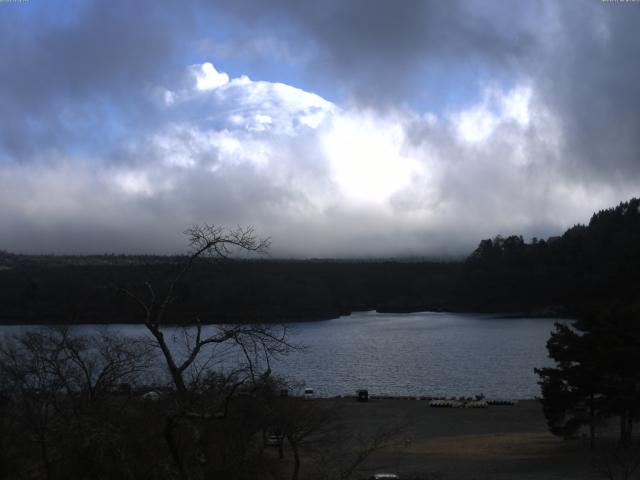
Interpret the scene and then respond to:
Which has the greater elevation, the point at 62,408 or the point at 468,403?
the point at 62,408

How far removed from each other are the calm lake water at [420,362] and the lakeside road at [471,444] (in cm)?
606

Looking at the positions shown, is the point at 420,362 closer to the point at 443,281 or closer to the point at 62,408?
Answer: the point at 62,408

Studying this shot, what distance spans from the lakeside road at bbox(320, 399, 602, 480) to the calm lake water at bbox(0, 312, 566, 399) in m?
6.06

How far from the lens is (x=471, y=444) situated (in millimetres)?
30078

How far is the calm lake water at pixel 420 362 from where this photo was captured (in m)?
49.9

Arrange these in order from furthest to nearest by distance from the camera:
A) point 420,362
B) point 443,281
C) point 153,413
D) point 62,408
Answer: point 443,281 < point 420,362 < point 62,408 < point 153,413

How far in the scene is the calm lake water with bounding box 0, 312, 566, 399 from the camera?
1966 inches

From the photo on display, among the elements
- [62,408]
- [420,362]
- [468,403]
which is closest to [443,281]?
[420,362]

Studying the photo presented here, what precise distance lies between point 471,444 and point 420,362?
1358 inches

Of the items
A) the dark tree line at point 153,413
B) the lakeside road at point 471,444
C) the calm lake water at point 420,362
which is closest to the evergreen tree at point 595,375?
the lakeside road at point 471,444

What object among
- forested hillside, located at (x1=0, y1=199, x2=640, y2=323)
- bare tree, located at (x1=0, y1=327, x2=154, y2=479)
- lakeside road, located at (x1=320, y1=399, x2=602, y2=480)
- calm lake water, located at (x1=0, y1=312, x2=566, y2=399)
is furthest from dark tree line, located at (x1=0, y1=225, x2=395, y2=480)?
forested hillside, located at (x1=0, y1=199, x2=640, y2=323)

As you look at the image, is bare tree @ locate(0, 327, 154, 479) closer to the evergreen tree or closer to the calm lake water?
the calm lake water

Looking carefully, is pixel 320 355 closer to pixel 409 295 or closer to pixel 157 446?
pixel 157 446

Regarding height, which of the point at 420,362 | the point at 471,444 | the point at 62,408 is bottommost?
the point at 420,362
